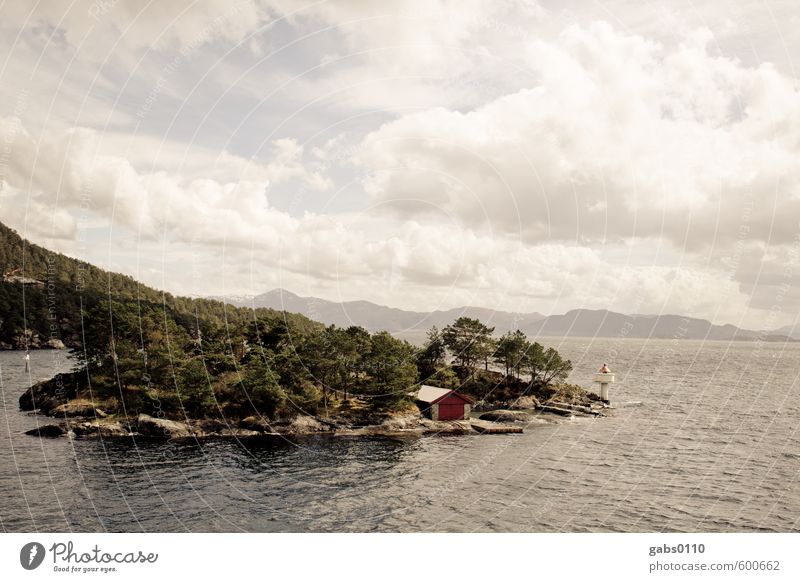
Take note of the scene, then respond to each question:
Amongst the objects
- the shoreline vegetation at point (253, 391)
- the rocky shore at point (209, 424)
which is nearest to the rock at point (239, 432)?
the rocky shore at point (209, 424)

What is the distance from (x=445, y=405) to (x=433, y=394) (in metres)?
4.37

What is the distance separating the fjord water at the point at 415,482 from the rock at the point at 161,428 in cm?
307

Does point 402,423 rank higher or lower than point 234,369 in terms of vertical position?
lower

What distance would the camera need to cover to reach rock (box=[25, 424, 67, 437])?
63875 mm

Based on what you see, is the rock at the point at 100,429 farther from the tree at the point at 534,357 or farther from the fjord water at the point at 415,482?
the tree at the point at 534,357

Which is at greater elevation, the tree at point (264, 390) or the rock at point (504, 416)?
the tree at point (264, 390)

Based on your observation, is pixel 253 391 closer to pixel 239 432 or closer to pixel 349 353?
pixel 239 432

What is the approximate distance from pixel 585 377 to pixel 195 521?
137m

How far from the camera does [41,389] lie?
273ft

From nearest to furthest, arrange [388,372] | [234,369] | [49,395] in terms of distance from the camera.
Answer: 1. [388,372]
2. [234,369]
3. [49,395]

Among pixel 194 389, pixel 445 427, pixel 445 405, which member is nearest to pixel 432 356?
pixel 445 405

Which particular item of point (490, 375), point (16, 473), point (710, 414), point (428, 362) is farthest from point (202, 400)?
point (710, 414)

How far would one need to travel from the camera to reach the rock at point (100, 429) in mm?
64062

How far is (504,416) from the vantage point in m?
86.1
